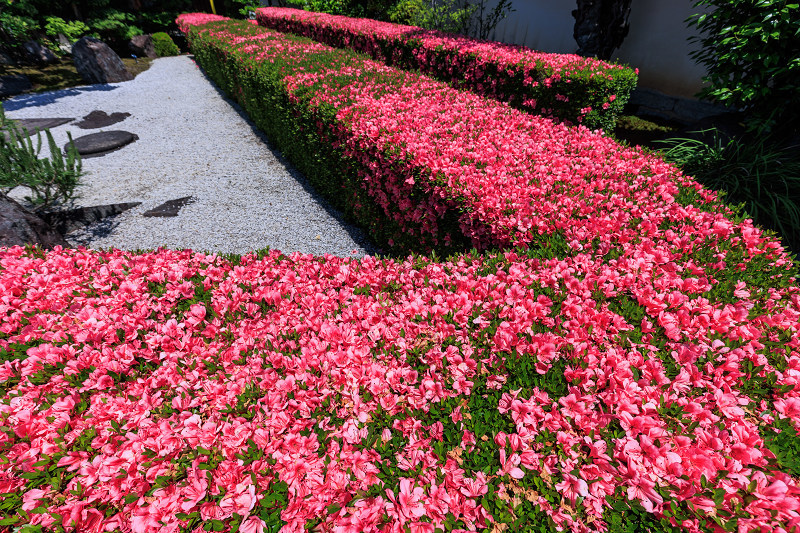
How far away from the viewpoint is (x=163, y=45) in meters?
20.2

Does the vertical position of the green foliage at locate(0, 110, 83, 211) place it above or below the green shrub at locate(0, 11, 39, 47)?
below

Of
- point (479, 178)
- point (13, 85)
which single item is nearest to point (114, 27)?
point (13, 85)

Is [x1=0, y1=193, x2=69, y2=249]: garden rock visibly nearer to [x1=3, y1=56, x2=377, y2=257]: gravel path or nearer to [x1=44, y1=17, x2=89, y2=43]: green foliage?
[x1=3, y1=56, x2=377, y2=257]: gravel path

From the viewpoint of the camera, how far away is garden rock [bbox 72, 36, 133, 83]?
1447 cm

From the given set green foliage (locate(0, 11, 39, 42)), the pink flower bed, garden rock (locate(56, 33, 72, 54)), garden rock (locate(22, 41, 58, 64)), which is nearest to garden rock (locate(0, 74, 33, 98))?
green foliage (locate(0, 11, 39, 42))

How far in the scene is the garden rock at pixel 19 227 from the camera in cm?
468

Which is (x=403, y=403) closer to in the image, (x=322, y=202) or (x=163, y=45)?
(x=322, y=202)

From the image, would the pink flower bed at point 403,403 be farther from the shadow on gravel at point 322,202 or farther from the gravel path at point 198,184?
the gravel path at point 198,184

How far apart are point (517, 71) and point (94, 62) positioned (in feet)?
57.6

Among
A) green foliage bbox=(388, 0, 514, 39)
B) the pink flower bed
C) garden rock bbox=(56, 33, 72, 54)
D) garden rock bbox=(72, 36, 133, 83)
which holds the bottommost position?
the pink flower bed

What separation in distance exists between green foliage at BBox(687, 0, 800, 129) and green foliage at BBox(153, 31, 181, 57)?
82.4 ft

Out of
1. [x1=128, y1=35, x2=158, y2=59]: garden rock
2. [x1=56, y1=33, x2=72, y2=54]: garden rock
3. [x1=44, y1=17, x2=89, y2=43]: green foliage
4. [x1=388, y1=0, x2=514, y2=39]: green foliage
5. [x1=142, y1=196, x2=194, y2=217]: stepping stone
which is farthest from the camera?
[x1=128, y1=35, x2=158, y2=59]: garden rock

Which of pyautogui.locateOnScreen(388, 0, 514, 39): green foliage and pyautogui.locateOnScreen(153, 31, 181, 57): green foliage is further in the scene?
pyautogui.locateOnScreen(153, 31, 181, 57): green foliage

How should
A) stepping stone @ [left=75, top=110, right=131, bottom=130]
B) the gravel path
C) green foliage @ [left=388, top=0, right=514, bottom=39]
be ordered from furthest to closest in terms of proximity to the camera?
1. green foliage @ [left=388, top=0, right=514, bottom=39]
2. stepping stone @ [left=75, top=110, right=131, bottom=130]
3. the gravel path
